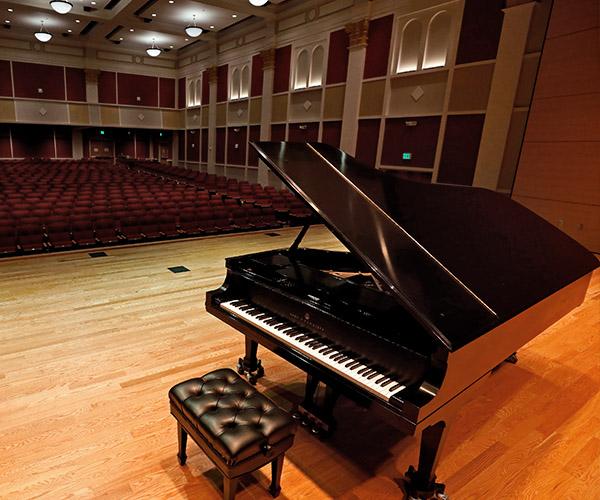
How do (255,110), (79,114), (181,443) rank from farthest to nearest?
(79,114) < (255,110) < (181,443)

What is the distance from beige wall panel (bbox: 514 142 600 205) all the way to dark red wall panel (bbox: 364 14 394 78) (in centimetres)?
365

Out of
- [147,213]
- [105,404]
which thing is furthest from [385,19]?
[105,404]

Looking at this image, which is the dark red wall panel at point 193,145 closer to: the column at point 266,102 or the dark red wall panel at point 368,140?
the column at point 266,102

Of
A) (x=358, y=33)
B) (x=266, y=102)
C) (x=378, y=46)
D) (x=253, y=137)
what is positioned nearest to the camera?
(x=378, y=46)

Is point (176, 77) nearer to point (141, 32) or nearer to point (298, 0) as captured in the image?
point (141, 32)

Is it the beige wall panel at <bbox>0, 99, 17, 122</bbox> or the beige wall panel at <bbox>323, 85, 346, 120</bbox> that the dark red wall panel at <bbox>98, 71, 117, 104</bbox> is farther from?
the beige wall panel at <bbox>323, 85, 346, 120</bbox>

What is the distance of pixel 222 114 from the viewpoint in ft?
44.2

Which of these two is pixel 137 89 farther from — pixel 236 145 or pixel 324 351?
pixel 324 351

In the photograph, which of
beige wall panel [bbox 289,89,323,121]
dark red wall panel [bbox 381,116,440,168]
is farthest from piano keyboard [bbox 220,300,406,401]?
beige wall panel [bbox 289,89,323,121]

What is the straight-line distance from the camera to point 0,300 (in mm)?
3158

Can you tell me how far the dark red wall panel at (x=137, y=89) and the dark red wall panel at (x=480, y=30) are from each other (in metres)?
12.7

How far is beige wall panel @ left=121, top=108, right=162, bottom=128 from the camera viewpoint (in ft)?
50.4

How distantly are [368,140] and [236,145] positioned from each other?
5.53 m

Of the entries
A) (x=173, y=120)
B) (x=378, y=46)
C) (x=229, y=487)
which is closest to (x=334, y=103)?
(x=378, y=46)
